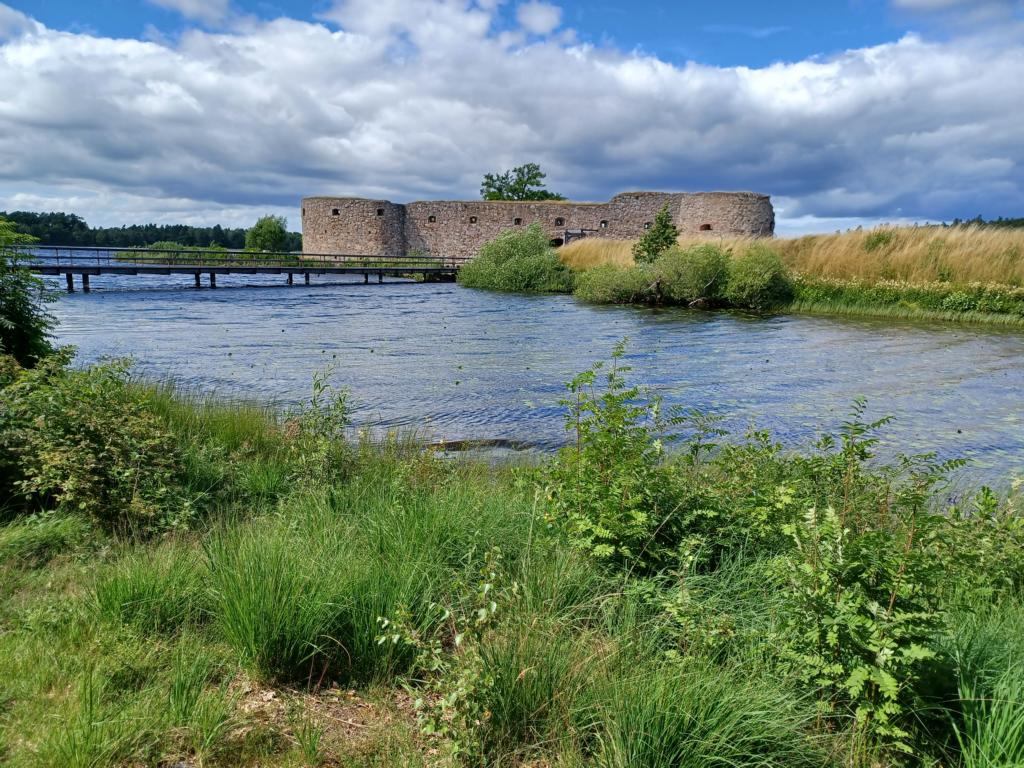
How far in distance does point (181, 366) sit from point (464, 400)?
5.42 meters

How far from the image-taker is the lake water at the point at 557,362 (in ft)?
27.2

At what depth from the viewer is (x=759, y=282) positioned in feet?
72.1

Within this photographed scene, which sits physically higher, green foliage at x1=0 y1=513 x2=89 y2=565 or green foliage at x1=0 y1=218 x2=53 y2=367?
green foliage at x1=0 y1=218 x2=53 y2=367

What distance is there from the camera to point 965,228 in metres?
22.5

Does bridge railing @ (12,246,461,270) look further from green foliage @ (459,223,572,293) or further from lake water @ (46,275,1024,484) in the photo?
green foliage @ (459,223,572,293)

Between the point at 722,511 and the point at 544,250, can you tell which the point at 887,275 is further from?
the point at 722,511

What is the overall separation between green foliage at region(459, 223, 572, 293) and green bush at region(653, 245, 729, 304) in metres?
7.33

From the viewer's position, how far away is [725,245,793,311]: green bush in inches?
873

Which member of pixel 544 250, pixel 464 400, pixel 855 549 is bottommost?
pixel 464 400

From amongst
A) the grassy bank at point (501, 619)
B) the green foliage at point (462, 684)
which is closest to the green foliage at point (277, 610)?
the grassy bank at point (501, 619)

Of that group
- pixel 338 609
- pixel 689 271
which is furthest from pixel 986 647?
pixel 689 271

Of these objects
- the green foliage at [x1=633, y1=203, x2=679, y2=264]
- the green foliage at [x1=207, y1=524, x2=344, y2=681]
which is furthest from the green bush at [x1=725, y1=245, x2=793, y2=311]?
the green foliage at [x1=207, y1=524, x2=344, y2=681]

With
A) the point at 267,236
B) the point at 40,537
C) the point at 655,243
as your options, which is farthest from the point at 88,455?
the point at 267,236

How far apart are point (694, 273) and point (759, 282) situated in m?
2.13
